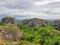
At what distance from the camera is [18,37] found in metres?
53.7

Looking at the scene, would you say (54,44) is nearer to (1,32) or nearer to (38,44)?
(38,44)

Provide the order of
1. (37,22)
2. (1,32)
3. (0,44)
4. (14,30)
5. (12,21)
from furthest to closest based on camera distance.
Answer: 1. (37,22)
2. (12,21)
3. (14,30)
4. (1,32)
5. (0,44)

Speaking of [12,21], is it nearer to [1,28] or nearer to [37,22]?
[37,22]

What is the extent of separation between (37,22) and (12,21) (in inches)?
983

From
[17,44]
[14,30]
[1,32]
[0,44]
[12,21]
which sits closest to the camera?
[0,44]

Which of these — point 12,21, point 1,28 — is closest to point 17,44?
point 1,28

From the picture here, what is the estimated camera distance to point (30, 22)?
122 m

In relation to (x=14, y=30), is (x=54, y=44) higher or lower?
lower

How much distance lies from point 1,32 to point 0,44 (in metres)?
11.0

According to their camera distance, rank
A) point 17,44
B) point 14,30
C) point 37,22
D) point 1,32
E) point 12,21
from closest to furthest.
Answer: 1. point 17,44
2. point 1,32
3. point 14,30
4. point 12,21
5. point 37,22

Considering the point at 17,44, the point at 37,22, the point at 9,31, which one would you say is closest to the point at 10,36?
the point at 9,31

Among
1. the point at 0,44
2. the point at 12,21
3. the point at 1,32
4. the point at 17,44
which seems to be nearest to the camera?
the point at 0,44

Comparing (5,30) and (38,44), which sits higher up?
(5,30)

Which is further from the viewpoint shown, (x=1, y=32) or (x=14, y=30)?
(x=14, y=30)
